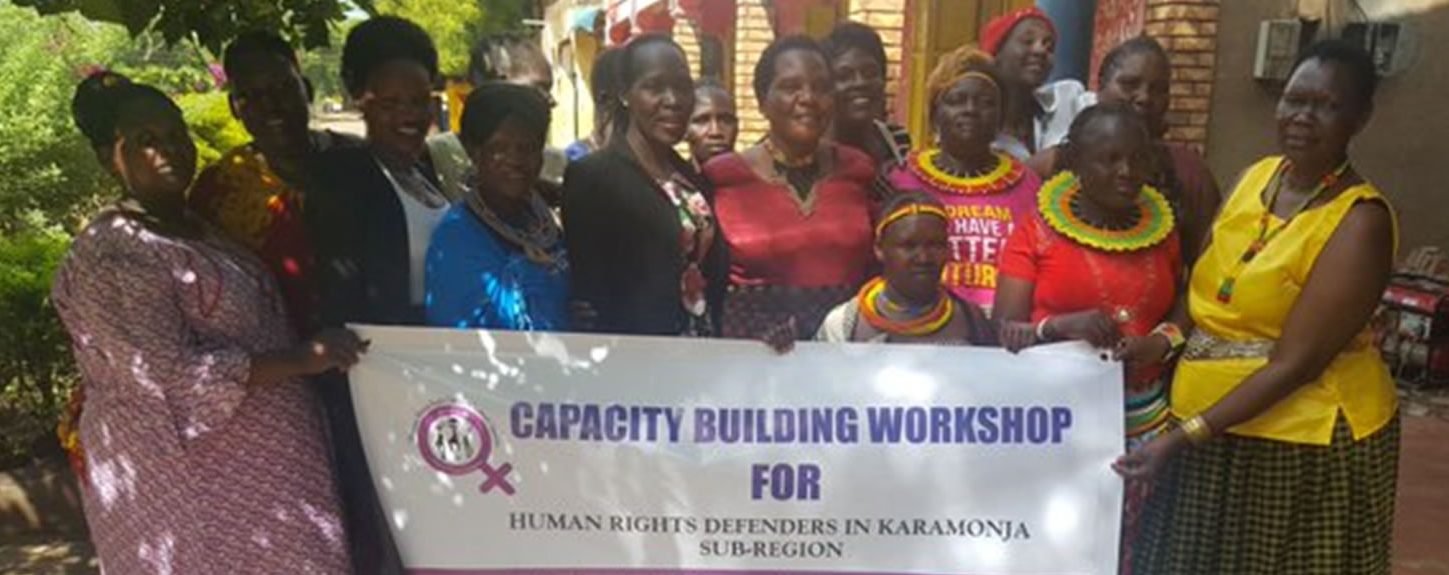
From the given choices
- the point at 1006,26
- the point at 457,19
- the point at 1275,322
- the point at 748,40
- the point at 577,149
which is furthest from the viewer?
the point at 457,19

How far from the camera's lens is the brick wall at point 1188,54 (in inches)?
259

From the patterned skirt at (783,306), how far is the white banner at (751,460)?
158 millimetres

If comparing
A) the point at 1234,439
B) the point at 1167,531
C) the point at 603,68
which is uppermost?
the point at 603,68

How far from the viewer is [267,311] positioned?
2.54 meters

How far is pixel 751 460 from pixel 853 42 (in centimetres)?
149

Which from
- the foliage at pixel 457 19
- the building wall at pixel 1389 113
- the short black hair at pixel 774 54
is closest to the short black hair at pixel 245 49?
the short black hair at pixel 774 54

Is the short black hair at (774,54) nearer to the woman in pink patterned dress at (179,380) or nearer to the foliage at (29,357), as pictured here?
the woman in pink patterned dress at (179,380)

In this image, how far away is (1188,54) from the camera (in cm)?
674

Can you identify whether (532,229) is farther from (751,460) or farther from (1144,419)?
(1144,419)

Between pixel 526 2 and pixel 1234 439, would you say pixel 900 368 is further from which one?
pixel 526 2

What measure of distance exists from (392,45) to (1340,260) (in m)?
2.31

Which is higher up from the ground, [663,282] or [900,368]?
[663,282]

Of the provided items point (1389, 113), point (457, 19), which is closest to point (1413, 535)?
point (1389, 113)

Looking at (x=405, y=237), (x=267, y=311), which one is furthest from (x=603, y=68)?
(x=267, y=311)
